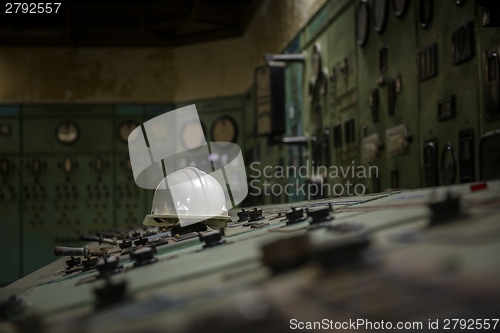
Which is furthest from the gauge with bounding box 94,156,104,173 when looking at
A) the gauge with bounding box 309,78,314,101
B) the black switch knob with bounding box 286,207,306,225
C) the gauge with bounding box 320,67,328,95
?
the black switch knob with bounding box 286,207,306,225

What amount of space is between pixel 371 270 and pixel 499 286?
0.23 metres

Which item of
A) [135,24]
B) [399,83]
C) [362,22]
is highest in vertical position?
[135,24]

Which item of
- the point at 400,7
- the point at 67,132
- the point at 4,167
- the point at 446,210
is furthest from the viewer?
the point at 67,132

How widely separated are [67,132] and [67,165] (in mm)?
630

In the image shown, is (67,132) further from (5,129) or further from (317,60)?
(317,60)

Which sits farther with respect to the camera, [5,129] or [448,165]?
[5,129]

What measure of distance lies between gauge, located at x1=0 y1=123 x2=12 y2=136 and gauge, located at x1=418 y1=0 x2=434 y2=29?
28.3 feet

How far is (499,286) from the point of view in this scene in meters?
1.06

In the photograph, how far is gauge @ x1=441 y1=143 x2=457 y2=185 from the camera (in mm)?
3943

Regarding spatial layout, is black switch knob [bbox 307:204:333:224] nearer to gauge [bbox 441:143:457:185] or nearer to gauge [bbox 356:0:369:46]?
gauge [bbox 441:143:457:185]

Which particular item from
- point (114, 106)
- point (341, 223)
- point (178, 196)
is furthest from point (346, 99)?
point (114, 106)

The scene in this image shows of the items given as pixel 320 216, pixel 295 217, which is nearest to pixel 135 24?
pixel 295 217

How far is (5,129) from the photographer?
35.4ft

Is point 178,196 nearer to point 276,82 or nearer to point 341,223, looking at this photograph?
point 341,223
